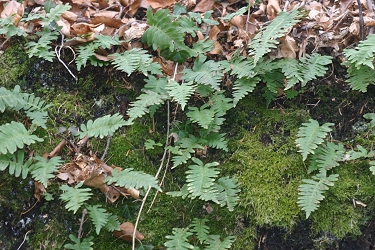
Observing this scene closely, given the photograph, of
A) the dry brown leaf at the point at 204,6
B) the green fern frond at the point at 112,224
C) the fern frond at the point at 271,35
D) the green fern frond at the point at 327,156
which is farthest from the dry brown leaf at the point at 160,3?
the green fern frond at the point at 112,224

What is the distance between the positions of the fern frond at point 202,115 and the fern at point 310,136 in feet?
2.45

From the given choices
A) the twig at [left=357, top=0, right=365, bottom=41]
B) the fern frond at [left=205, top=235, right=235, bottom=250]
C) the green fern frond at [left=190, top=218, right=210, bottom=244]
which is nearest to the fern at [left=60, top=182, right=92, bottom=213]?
the green fern frond at [left=190, top=218, right=210, bottom=244]

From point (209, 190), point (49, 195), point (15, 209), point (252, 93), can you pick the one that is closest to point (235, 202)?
point (209, 190)

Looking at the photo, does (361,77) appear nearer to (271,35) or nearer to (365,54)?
(365,54)

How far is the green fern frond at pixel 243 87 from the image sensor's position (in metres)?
3.52

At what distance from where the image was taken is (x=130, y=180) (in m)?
3.04

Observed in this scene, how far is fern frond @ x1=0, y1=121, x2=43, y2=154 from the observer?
2965 millimetres

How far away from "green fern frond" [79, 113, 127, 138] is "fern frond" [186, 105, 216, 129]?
611 millimetres

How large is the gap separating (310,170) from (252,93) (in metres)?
0.93

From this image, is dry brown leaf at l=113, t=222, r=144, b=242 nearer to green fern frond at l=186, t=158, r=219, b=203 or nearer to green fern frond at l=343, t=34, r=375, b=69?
green fern frond at l=186, t=158, r=219, b=203

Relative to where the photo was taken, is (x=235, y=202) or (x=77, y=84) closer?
(x=235, y=202)

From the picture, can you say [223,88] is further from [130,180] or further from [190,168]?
[130,180]

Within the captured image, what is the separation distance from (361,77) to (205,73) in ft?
4.46

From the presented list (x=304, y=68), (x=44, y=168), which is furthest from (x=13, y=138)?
(x=304, y=68)
